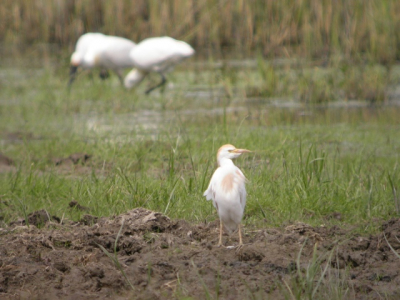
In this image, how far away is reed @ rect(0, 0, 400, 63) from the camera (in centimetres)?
1116

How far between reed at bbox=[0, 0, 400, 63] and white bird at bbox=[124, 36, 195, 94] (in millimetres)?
1592

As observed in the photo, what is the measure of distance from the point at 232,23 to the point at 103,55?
3.04 meters

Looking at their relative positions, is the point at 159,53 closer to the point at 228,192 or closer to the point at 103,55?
the point at 103,55

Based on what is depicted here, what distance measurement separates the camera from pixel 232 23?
545 inches

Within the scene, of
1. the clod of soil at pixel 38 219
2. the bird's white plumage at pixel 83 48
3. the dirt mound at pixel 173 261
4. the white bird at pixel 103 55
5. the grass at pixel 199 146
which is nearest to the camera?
the dirt mound at pixel 173 261

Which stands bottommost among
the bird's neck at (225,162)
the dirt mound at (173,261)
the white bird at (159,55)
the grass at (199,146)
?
the dirt mound at (173,261)

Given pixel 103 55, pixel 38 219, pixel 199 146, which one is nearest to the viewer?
pixel 38 219

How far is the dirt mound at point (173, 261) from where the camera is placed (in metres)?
3.13

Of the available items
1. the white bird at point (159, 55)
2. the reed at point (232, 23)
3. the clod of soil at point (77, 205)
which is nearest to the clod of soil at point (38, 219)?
the clod of soil at point (77, 205)

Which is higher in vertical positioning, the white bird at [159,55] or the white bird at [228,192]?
the white bird at [159,55]

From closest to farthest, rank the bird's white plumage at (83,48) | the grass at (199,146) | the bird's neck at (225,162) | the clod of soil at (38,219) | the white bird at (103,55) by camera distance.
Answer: the bird's neck at (225,162) → the clod of soil at (38,219) → the grass at (199,146) → the white bird at (103,55) → the bird's white plumage at (83,48)

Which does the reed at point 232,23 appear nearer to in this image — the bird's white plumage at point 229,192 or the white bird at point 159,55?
the white bird at point 159,55

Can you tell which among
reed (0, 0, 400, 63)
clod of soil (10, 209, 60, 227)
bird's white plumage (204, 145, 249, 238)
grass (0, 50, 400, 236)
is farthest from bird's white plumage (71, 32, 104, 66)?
bird's white plumage (204, 145, 249, 238)

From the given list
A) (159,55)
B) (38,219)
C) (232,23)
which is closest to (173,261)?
(38,219)
